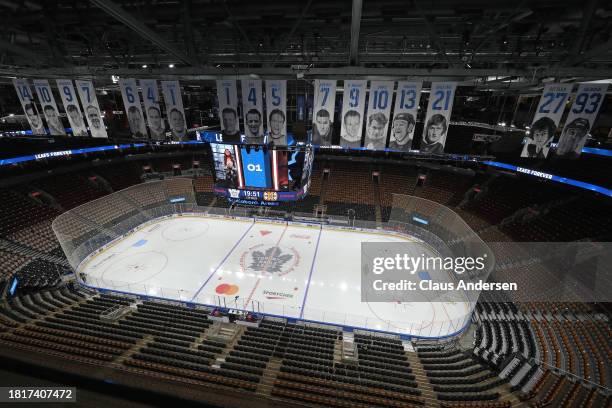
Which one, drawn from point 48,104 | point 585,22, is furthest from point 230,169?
point 585,22

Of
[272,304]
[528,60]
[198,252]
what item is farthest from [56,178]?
[528,60]

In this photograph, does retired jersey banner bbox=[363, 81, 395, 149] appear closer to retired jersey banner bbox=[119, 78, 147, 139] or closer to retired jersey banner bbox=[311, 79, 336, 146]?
retired jersey banner bbox=[311, 79, 336, 146]

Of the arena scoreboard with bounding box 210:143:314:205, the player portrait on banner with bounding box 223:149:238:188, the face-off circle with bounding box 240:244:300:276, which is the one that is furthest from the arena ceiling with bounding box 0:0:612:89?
the face-off circle with bounding box 240:244:300:276

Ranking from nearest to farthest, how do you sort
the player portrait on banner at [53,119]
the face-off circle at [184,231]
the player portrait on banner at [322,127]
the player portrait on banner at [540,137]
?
1. the player portrait on banner at [540,137]
2. the player portrait on banner at [322,127]
3. the player portrait on banner at [53,119]
4. the face-off circle at [184,231]

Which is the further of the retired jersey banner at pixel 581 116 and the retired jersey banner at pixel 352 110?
the retired jersey banner at pixel 352 110

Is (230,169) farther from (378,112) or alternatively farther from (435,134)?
(435,134)

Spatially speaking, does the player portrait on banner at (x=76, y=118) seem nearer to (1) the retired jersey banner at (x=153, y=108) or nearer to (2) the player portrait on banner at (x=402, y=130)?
(1) the retired jersey banner at (x=153, y=108)

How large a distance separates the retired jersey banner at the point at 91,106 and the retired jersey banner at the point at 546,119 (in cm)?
1744

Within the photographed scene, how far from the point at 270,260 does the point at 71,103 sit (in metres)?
13.4

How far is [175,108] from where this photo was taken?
1207 centimetres

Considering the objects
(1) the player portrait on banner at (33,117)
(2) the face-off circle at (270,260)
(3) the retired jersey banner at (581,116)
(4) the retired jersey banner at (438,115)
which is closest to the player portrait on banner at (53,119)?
(1) the player portrait on banner at (33,117)

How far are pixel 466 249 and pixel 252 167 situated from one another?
14.8 m

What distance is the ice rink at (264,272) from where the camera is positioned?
14.2 meters

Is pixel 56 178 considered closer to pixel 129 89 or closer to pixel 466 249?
pixel 129 89
